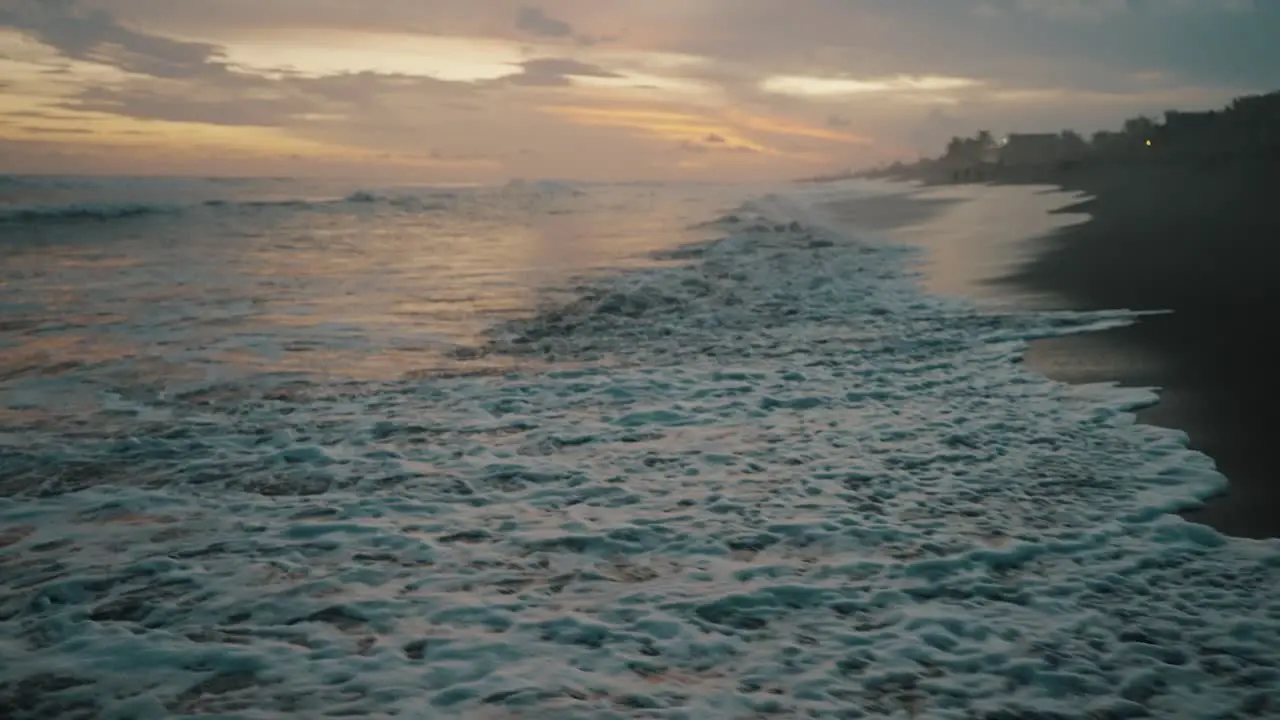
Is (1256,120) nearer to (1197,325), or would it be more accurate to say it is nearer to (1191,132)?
(1191,132)

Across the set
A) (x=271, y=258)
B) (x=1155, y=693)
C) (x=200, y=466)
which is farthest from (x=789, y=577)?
(x=271, y=258)

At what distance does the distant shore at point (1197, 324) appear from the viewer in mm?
6117

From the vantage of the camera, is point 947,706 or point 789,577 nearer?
point 947,706

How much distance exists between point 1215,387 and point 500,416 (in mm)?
5883

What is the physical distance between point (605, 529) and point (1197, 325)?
7868 mm

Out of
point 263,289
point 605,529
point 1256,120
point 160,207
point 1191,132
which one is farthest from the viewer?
point 1191,132

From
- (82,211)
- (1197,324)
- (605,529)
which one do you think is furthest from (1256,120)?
(605,529)

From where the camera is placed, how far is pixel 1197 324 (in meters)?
10.0

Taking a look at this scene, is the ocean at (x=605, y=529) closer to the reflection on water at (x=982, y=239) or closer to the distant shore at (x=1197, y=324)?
the distant shore at (x=1197, y=324)

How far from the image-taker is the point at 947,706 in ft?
11.7

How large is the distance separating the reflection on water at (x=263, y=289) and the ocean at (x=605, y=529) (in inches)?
6.0

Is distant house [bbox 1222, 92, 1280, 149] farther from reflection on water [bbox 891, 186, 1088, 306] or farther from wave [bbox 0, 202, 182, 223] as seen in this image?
wave [bbox 0, 202, 182, 223]

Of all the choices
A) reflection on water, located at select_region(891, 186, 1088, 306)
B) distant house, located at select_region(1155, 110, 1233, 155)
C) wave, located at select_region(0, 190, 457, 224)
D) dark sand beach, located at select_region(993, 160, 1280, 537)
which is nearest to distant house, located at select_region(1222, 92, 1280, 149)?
distant house, located at select_region(1155, 110, 1233, 155)

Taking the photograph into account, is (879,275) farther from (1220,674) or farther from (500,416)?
(1220,674)
